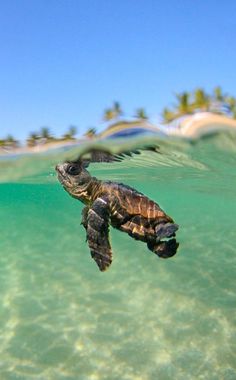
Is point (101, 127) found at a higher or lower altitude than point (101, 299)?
higher

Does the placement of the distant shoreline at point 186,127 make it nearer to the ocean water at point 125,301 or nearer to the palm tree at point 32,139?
the palm tree at point 32,139

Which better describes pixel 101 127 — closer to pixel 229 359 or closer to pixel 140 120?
pixel 140 120

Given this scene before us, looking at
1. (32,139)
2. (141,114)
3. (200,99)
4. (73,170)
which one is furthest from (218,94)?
(32,139)

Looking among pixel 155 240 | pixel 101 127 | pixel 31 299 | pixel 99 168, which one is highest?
pixel 101 127

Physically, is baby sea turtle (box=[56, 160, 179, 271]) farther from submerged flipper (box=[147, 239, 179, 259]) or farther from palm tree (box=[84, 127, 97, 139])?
palm tree (box=[84, 127, 97, 139])

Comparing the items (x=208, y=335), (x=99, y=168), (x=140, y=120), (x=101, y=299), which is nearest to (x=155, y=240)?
(x=140, y=120)
